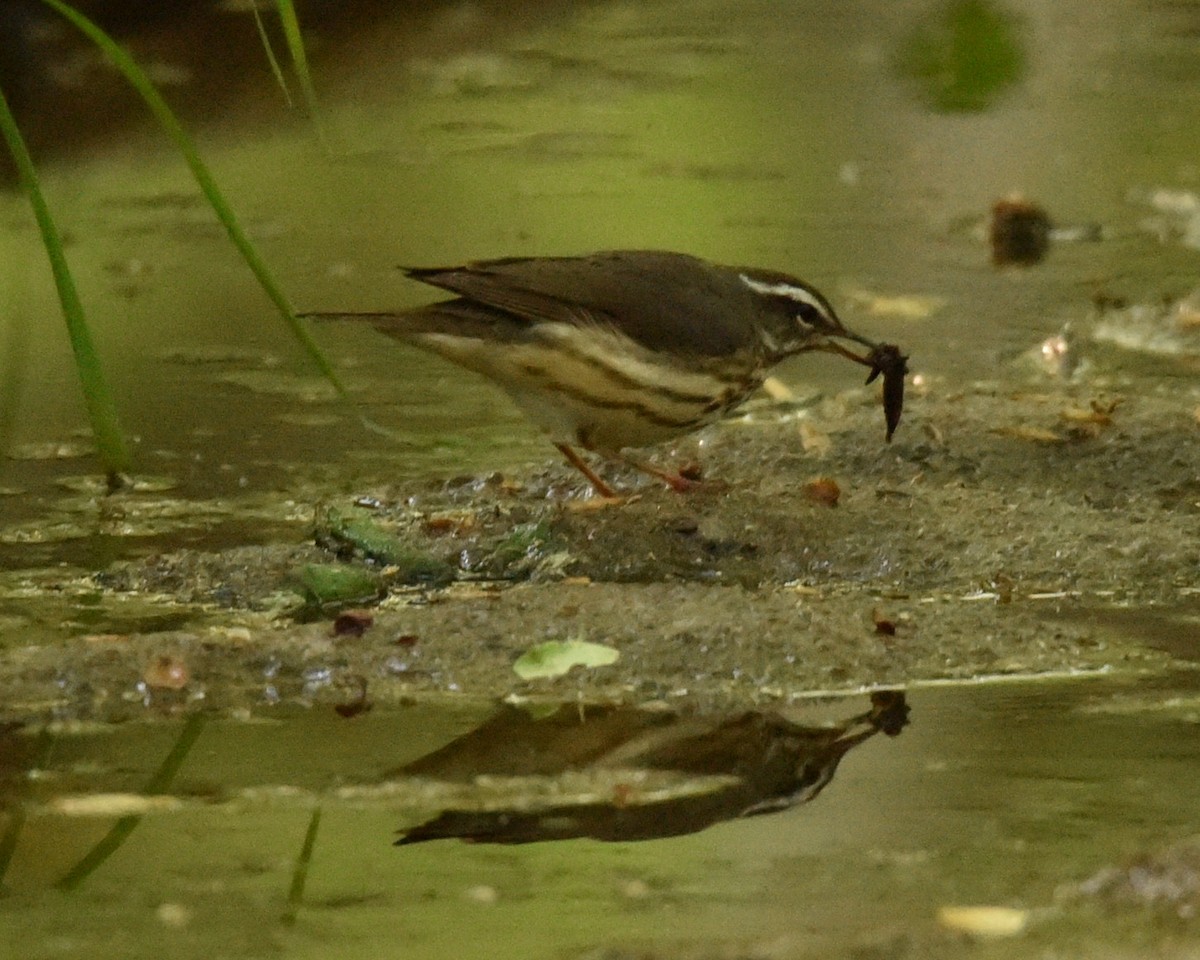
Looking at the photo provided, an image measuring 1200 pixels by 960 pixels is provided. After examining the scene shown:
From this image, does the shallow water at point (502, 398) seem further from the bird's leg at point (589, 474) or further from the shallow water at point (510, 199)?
the bird's leg at point (589, 474)

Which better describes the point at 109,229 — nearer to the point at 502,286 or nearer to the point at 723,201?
the point at 723,201

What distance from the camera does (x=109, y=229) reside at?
364 inches

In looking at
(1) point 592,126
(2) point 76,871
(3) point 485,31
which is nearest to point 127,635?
(2) point 76,871

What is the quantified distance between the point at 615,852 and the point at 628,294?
2.14 meters

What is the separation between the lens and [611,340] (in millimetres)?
5766

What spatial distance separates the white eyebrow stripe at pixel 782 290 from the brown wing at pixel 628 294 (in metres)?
0.06

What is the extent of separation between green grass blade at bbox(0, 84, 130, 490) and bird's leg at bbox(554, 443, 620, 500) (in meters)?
1.11

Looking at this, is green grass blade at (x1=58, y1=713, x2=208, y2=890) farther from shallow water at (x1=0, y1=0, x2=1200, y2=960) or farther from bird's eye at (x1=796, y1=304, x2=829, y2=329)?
bird's eye at (x1=796, y1=304, x2=829, y2=329)

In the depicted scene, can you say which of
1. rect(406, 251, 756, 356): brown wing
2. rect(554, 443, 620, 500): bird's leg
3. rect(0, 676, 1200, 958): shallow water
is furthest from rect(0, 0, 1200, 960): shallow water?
rect(406, 251, 756, 356): brown wing

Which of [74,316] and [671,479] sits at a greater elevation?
[74,316]

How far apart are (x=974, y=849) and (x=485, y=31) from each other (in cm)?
1012

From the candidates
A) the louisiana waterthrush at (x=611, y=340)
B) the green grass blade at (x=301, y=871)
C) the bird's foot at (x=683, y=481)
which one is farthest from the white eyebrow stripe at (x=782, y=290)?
the green grass blade at (x=301, y=871)

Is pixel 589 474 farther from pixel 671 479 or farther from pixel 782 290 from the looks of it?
pixel 782 290

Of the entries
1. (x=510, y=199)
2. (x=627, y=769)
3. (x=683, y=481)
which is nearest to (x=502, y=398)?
(x=683, y=481)
